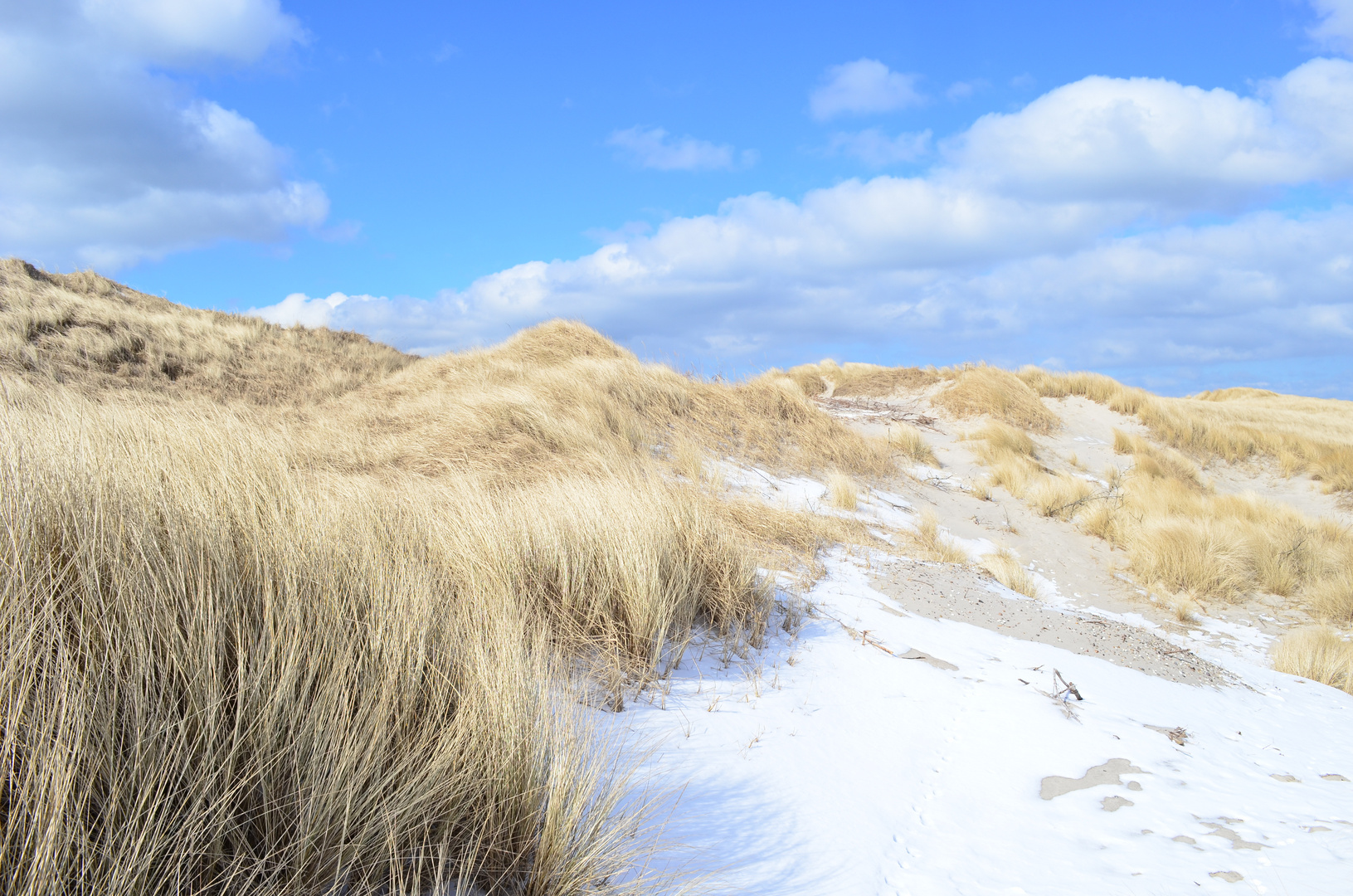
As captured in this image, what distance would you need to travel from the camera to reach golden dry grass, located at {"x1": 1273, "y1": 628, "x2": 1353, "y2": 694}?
5551mm

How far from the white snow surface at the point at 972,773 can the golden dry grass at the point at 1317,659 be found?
4.56 feet

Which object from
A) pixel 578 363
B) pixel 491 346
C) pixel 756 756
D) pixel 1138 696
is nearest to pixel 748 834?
pixel 756 756

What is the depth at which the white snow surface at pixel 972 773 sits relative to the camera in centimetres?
225

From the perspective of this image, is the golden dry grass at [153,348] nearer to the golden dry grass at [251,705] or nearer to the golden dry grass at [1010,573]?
the golden dry grass at [251,705]

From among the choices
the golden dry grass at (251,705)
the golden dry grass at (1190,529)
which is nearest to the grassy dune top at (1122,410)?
the golden dry grass at (1190,529)

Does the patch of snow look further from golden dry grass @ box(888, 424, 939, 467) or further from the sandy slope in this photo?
golden dry grass @ box(888, 424, 939, 467)

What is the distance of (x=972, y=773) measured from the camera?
2922 mm

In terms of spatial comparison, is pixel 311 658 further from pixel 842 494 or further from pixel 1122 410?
pixel 1122 410

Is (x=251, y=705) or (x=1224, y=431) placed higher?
(x=1224, y=431)

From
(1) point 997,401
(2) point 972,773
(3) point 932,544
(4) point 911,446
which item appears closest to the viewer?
(2) point 972,773

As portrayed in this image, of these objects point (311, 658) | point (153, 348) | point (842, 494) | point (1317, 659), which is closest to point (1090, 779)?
point (311, 658)

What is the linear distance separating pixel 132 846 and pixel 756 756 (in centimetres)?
201

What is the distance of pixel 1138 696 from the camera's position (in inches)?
159

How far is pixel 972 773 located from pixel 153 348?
14.5m
